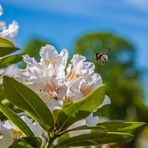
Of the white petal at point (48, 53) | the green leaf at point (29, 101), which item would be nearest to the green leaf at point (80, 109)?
the green leaf at point (29, 101)

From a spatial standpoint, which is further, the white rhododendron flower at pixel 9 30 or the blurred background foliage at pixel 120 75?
the blurred background foliage at pixel 120 75

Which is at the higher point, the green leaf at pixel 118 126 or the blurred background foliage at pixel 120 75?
the blurred background foliage at pixel 120 75

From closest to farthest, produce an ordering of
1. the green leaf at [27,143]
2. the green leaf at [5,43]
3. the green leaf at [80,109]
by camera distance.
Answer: the green leaf at [80,109], the green leaf at [27,143], the green leaf at [5,43]

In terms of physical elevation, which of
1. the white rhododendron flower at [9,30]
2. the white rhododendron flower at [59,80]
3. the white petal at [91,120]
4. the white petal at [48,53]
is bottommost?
the white petal at [91,120]

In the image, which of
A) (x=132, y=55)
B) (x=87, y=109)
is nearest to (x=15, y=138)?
(x=87, y=109)

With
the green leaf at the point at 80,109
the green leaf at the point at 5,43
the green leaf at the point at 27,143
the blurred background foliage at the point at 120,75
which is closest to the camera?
A: the green leaf at the point at 80,109

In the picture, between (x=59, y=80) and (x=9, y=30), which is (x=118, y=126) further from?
(x=9, y=30)

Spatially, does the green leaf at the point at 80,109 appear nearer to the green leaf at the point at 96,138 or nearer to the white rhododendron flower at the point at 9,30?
the green leaf at the point at 96,138
